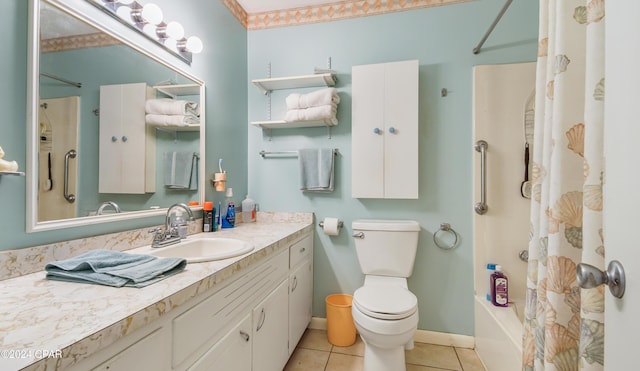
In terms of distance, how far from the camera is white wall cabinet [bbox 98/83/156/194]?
1.11 m

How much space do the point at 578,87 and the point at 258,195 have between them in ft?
6.43

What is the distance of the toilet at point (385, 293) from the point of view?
133 cm

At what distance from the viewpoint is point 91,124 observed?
41.7 inches

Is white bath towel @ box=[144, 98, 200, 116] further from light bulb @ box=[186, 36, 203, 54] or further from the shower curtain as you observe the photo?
the shower curtain

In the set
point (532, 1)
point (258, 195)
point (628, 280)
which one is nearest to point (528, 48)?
point (532, 1)

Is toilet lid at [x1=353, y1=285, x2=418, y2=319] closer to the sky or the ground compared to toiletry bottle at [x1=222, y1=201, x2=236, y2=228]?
closer to the ground

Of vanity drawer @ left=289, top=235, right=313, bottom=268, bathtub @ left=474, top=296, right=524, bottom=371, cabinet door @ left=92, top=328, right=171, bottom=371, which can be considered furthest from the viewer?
vanity drawer @ left=289, top=235, right=313, bottom=268

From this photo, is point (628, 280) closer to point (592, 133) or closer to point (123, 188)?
point (592, 133)

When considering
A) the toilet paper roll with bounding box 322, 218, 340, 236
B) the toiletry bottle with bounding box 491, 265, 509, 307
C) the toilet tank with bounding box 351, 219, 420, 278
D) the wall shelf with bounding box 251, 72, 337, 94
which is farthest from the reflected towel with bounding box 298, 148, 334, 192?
the toiletry bottle with bounding box 491, 265, 509, 307

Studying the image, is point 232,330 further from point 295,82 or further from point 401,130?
point 295,82

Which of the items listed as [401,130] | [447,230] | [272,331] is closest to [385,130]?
[401,130]

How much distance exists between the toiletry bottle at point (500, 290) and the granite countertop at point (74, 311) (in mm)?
Answer: 1665

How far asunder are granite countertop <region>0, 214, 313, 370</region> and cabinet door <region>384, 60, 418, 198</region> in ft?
4.19

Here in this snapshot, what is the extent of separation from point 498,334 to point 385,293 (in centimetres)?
65
